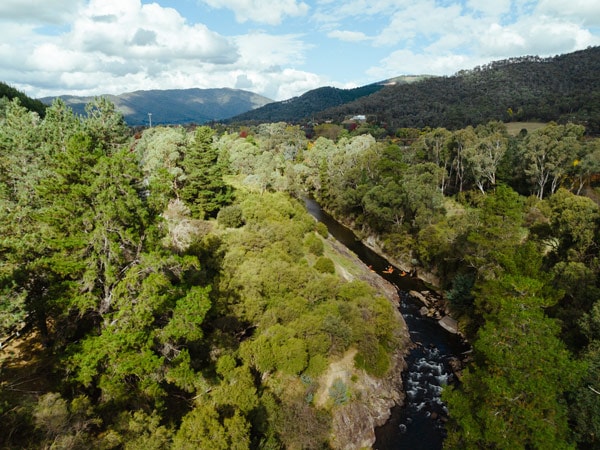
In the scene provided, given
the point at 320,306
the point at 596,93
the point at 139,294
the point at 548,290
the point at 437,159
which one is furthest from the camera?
the point at 596,93

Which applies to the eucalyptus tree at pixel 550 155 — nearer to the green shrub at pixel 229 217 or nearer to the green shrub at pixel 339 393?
the green shrub at pixel 229 217

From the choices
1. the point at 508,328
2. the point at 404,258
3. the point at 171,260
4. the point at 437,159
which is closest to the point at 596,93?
the point at 437,159

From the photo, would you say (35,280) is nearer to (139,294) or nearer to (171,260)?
(139,294)

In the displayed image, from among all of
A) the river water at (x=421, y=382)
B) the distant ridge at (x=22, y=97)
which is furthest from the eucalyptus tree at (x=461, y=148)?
the distant ridge at (x=22, y=97)

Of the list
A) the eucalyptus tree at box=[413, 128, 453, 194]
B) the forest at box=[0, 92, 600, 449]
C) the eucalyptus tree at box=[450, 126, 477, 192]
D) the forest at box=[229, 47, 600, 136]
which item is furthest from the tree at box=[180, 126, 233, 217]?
the forest at box=[229, 47, 600, 136]

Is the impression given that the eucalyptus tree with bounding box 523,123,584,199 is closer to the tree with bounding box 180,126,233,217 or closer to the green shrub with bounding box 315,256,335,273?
the green shrub with bounding box 315,256,335,273
